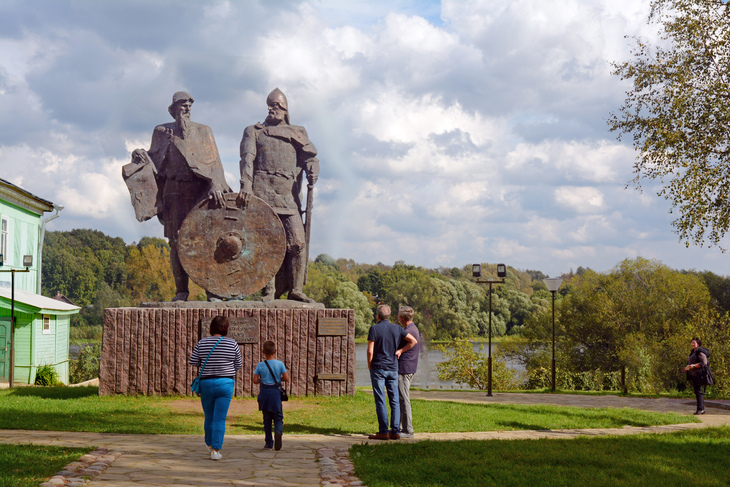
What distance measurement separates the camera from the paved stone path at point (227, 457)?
17.4ft

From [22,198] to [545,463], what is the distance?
73.6 feet

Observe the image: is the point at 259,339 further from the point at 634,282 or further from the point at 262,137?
the point at 634,282

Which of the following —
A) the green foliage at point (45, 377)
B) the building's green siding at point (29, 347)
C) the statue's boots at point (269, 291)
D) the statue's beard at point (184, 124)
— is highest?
the statue's beard at point (184, 124)

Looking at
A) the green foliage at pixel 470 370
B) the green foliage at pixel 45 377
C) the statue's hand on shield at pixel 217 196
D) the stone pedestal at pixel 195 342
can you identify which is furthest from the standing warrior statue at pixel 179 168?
the green foliage at pixel 470 370

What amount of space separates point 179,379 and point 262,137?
441 centimetres

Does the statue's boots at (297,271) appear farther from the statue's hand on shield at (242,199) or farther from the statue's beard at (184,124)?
the statue's beard at (184,124)

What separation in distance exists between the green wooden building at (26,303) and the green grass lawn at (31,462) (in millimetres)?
13254

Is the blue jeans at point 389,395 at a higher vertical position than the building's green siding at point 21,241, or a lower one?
lower

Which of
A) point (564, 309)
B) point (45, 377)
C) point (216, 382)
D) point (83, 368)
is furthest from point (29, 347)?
point (564, 309)

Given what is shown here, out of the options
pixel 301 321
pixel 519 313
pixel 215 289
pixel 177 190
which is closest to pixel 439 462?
pixel 301 321

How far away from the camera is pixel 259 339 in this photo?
36.0ft

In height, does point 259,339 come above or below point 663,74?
below

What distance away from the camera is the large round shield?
36.9 ft

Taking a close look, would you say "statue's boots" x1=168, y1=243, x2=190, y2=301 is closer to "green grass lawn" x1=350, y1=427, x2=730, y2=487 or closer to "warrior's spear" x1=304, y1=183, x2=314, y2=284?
"warrior's spear" x1=304, y1=183, x2=314, y2=284
